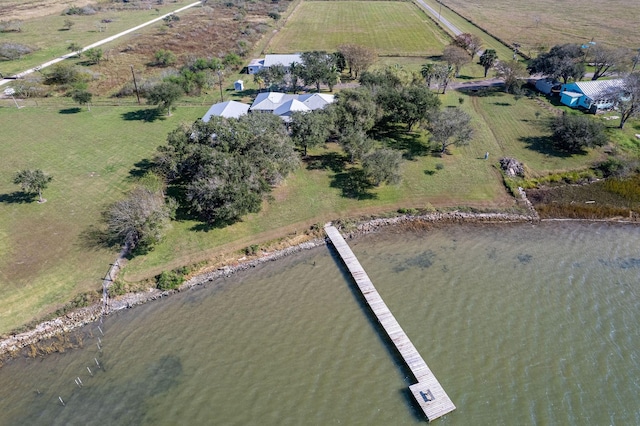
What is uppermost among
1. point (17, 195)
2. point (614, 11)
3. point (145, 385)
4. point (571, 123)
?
point (614, 11)

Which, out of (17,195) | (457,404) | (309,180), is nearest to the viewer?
(457,404)

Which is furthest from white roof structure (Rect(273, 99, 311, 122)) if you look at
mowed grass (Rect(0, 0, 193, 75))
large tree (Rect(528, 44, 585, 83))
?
mowed grass (Rect(0, 0, 193, 75))

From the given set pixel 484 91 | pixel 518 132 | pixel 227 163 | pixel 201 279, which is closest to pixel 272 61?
pixel 484 91

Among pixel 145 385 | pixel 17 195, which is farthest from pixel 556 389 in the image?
pixel 17 195

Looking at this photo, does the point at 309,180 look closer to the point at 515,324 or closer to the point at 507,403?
the point at 515,324

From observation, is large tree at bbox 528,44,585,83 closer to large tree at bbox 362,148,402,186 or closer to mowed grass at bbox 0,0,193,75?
large tree at bbox 362,148,402,186

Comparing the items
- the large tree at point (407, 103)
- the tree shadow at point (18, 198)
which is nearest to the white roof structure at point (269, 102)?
the large tree at point (407, 103)
